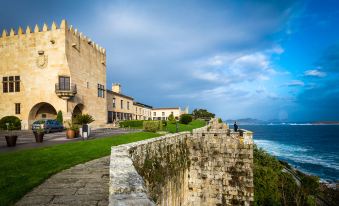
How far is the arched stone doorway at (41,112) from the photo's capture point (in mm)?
32062

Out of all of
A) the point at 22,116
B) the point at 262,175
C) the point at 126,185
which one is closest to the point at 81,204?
the point at 126,185

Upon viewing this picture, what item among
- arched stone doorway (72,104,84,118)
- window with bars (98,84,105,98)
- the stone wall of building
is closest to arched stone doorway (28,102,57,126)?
arched stone doorway (72,104,84,118)

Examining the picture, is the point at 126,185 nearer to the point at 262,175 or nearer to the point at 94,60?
the point at 262,175

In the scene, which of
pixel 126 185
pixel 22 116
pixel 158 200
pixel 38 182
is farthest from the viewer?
pixel 22 116

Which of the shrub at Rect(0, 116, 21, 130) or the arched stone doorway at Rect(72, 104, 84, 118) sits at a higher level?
the arched stone doorway at Rect(72, 104, 84, 118)

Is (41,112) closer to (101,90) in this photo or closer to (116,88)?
(101,90)

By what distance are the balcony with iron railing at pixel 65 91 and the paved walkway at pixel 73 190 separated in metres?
25.1

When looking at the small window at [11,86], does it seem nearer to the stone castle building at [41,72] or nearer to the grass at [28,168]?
the stone castle building at [41,72]

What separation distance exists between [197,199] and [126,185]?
16.3 metres

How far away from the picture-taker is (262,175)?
1955cm

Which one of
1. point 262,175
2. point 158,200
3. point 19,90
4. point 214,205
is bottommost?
point 214,205

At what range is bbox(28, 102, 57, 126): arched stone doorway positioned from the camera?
32062mm

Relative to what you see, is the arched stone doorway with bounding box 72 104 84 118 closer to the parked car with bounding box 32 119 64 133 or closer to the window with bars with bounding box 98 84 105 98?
the window with bars with bounding box 98 84 105 98

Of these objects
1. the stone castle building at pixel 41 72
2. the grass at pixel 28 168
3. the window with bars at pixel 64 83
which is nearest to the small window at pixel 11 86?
the stone castle building at pixel 41 72
